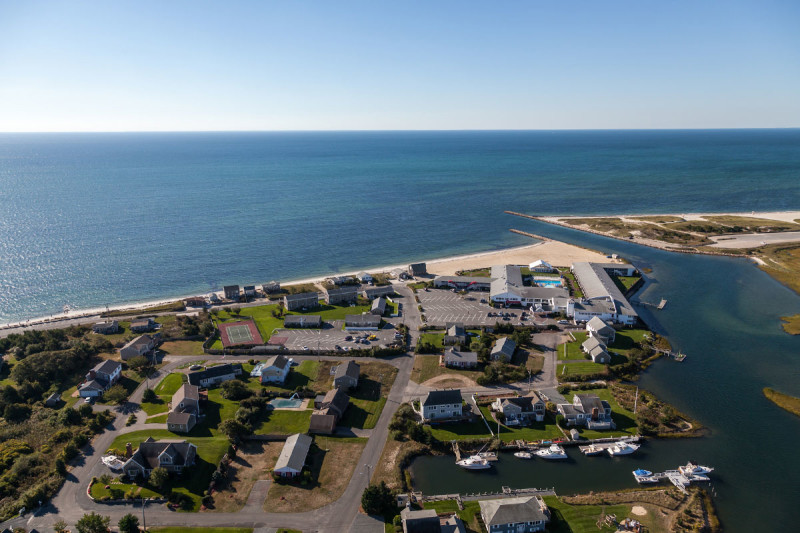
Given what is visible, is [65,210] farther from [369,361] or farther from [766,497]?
[766,497]

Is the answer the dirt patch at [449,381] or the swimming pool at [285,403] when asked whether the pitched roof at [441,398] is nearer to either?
the dirt patch at [449,381]

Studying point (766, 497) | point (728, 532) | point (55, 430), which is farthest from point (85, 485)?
point (766, 497)

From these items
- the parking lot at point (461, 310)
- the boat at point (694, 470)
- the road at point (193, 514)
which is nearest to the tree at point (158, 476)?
the road at point (193, 514)

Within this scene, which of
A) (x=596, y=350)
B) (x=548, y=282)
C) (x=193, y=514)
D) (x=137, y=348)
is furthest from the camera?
(x=548, y=282)

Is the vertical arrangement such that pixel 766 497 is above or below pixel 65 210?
below

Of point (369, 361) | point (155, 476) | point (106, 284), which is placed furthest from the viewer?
point (106, 284)

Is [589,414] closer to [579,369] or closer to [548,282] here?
[579,369]

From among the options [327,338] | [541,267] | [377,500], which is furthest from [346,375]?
[541,267]
